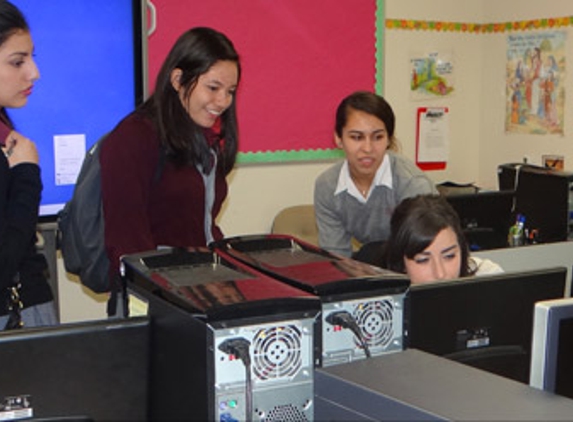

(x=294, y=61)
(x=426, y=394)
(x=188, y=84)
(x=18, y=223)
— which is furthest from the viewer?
(x=294, y=61)

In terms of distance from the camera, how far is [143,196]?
2.02 metres

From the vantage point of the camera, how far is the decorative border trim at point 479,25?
421cm

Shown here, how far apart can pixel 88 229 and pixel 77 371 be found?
1022mm

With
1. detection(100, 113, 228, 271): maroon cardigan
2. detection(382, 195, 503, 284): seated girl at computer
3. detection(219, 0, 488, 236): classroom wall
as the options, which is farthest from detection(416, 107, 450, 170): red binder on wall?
detection(100, 113, 228, 271): maroon cardigan

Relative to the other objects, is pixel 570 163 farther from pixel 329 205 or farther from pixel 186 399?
pixel 186 399

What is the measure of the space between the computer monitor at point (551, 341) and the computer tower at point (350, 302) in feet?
0.58

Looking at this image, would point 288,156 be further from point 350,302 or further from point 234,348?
→ point 234,348

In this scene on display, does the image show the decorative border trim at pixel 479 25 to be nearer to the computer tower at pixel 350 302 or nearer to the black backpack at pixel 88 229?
the black backpack at pixel 88 229

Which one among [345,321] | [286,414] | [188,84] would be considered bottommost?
[286,414]

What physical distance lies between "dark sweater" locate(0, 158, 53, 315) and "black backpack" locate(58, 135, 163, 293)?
218mm

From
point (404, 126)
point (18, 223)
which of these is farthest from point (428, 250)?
point (404, 126)

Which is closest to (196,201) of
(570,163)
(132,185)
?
(132,185)

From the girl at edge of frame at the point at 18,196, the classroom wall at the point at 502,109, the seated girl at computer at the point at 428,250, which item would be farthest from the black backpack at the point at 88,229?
the classroom wall at the point at 502,109

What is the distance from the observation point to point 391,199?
2646mm
